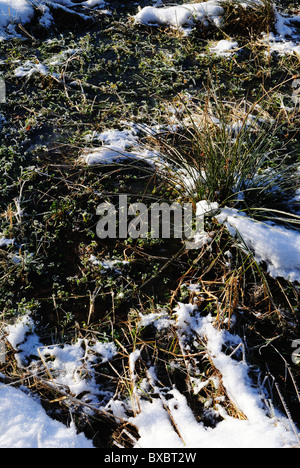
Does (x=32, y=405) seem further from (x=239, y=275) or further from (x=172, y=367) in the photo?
(x=239, y=275)

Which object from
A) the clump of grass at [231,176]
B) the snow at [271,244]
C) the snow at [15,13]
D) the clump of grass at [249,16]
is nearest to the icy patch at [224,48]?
the clump of grass at [249,16]

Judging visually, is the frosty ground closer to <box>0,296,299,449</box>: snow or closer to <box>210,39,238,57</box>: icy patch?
<box>0,296,299,449</box>: snow

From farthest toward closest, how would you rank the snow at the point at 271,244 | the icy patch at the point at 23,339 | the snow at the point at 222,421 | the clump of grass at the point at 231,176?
the clump of grass at the point at 231,176
the snow at the point at 271,244
the icy patch at the point at 23,339
the snow at the point at 222,421

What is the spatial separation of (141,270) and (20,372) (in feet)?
2.70

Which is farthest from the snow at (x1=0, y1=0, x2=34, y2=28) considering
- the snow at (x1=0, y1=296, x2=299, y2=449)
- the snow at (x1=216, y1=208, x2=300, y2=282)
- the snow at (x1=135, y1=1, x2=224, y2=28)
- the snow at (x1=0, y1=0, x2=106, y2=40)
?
the snow at (x1=0, y1=296, x2=299, y2=449)

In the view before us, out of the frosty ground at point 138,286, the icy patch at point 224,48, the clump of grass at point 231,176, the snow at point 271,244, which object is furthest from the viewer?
the icy patch at point 224,48

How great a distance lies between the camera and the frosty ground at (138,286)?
160cm

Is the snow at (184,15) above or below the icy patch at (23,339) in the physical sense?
above

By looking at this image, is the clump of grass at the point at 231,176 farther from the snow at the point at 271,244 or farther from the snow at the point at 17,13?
the snow at the point at 17,13

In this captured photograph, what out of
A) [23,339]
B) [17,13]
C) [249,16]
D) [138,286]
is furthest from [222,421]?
[17,13]

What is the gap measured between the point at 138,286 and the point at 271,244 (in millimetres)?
764

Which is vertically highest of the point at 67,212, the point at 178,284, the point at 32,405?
the point at 67,212
